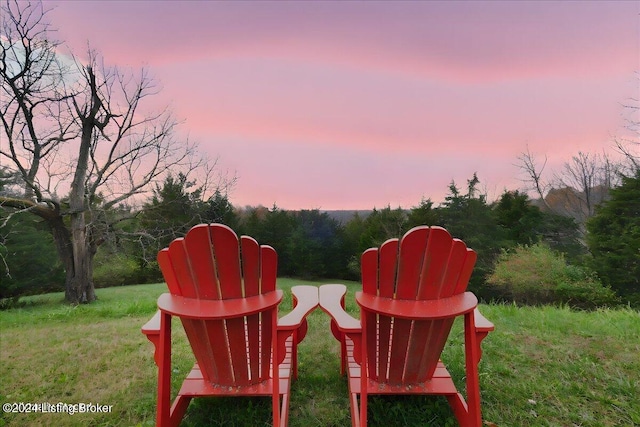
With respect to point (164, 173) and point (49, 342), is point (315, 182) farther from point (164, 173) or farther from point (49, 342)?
point (49, 342)

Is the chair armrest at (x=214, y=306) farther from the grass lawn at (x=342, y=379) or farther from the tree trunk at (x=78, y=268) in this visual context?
the tree trunk at (x=78, y=268)

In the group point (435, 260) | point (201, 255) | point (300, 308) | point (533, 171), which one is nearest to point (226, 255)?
point (201, 255)

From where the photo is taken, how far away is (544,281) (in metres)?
10.4

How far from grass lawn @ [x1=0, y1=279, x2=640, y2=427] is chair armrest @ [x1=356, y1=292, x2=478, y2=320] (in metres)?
0.84

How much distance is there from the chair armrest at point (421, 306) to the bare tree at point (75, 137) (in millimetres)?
9793

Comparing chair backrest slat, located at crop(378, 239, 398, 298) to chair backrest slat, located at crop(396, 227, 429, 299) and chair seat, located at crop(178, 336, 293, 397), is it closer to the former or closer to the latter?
chair backrest slat, located at crop(396, 227, 429, 299)

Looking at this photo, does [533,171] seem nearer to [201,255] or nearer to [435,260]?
[435,260]

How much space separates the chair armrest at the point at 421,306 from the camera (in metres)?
1.57

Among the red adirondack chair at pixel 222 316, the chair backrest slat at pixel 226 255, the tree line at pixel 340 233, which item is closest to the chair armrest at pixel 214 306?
the red adirondack chair at pixel 222 316

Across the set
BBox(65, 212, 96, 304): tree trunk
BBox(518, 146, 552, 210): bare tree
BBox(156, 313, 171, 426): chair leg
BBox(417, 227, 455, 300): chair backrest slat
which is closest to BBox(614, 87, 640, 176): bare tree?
BBox(518, 146, 552, 210): bare tree

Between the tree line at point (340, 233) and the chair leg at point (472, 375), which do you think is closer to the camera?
the chair leg at point (472, 375)

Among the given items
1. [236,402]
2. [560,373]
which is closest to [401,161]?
[560,373]

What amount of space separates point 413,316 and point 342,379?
4.47 ft

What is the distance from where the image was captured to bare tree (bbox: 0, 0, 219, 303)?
8.32m
